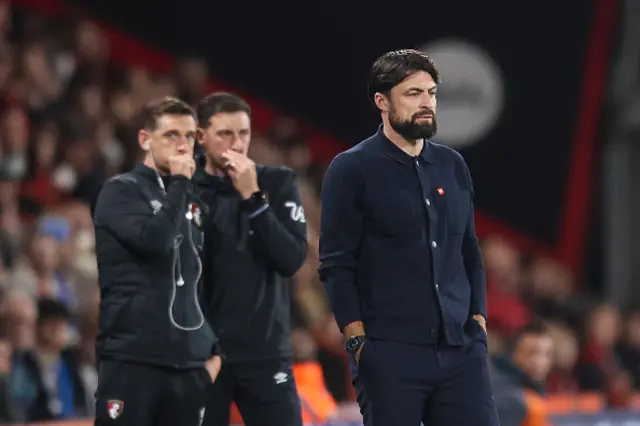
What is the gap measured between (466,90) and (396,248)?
32.9ft

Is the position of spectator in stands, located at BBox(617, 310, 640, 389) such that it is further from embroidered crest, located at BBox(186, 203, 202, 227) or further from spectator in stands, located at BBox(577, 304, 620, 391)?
embroidered crest, located at BBox(186, 203, 202, 227)

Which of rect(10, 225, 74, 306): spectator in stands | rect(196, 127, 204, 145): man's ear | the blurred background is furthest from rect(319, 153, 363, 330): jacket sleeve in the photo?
the blurred background

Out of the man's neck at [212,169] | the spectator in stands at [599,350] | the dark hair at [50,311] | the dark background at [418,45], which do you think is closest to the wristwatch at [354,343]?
the man's neck at [212,169]

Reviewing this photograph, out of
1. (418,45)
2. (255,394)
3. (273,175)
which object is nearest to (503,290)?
(418,45)

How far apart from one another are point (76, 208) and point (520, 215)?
257 inches

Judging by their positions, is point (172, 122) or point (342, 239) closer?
point (342, 239)

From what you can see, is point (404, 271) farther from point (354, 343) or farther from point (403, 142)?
point (403, 142)

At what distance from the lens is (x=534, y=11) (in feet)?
51.2

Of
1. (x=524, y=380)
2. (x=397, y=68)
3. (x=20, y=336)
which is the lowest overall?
(x=524, y=380)

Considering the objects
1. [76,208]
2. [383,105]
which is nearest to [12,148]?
[76,208]

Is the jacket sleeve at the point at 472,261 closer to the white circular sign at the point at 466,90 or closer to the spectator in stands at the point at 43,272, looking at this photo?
the spectator in stands at the point at 43,272

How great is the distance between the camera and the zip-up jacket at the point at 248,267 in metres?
6.24

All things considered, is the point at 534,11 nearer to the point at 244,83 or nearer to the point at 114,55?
the point at 244,83

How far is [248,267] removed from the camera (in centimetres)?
631
